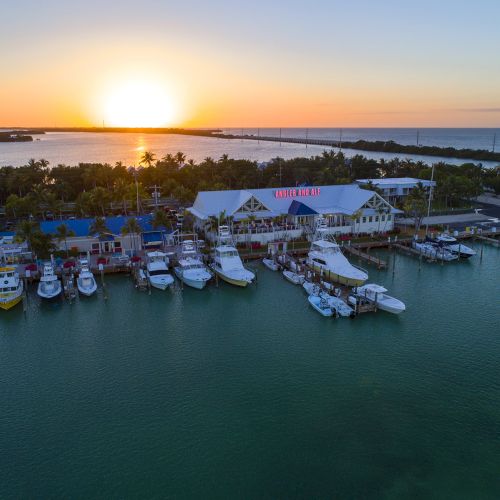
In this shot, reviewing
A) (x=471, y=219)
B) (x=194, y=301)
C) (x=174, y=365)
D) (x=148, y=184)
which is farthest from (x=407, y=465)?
(x=148, y=184)

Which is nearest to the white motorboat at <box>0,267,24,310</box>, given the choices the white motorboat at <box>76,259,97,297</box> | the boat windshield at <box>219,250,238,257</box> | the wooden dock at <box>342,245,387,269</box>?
the white motorboat at <box>76,259,97,297</box>

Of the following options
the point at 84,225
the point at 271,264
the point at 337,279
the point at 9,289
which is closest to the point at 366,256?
the point at 337,279

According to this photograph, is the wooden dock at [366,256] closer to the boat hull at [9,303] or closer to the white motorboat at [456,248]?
the white motorboat at [456,248]

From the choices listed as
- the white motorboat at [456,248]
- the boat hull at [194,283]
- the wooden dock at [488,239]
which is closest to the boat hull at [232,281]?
the boat hull at [194,283]

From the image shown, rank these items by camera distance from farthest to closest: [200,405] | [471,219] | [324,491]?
[471,219] < [200,405] < [324,491]

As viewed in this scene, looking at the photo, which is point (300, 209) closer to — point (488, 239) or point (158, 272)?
point (158, 272)

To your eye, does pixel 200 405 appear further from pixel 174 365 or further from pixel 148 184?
pixel 148 184
